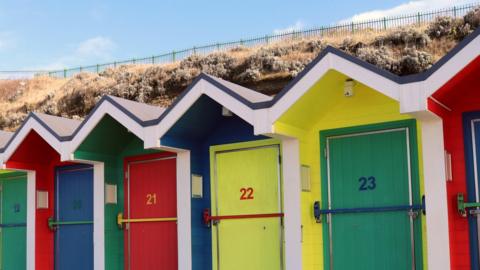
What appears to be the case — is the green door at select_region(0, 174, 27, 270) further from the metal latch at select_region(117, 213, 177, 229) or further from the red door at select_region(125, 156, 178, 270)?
the red door at select_region(125, 156, 178, 270)

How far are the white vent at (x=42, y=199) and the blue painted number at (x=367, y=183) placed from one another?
673cm

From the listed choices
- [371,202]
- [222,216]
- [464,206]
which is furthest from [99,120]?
[464,206]

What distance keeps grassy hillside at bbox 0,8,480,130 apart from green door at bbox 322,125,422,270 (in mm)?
18743

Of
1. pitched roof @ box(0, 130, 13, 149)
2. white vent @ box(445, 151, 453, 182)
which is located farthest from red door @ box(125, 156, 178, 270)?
white vent @ box(445, 151, 453, 182)

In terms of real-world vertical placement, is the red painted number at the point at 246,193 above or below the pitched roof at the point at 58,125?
below

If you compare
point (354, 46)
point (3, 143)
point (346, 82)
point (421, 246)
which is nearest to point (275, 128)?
point (346, 82)

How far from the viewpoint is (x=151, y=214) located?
39.3 feet

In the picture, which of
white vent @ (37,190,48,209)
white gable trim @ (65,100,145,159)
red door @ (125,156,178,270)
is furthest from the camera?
white vent @ (37,190,48,209)

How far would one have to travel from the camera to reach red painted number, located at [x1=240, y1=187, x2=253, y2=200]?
10.8 metres

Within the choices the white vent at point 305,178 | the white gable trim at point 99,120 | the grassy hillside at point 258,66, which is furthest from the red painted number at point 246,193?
the grassy hillside at point 258,66

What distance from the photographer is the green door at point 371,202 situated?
927cm

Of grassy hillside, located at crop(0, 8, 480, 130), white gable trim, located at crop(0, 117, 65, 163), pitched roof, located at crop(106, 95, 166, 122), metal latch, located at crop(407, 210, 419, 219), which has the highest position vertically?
grassy hillside, located at crop(0, 8, 480, 130)

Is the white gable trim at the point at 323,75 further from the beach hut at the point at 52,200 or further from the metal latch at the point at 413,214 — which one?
the beach hut at the point at 52,200

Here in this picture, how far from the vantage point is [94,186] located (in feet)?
40.3
